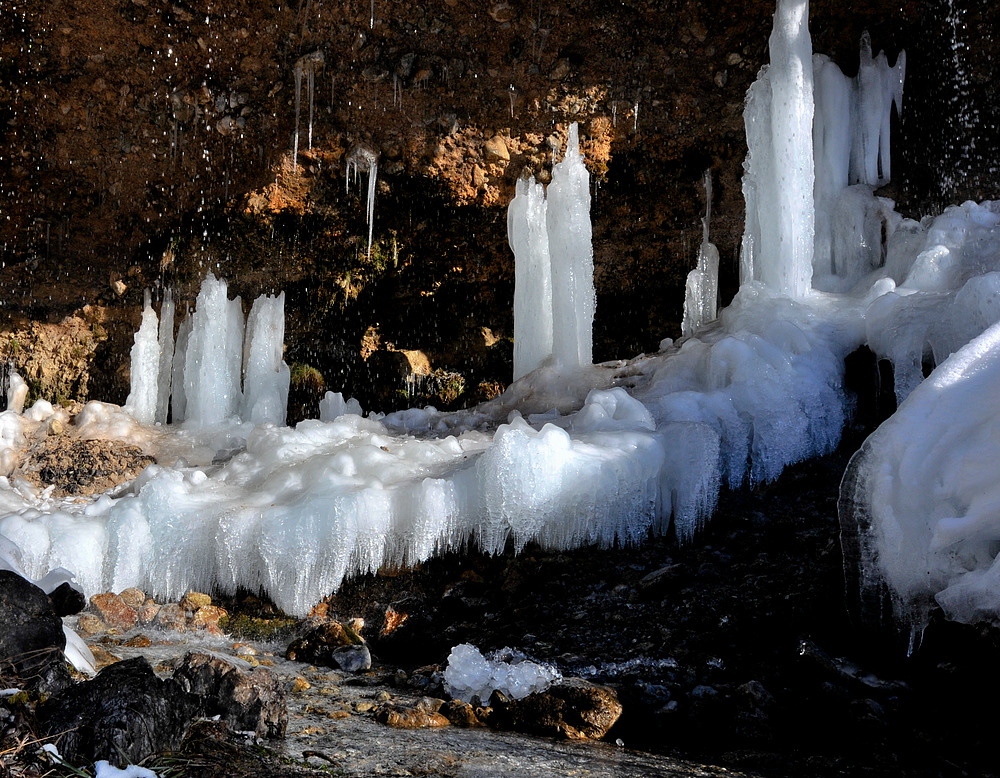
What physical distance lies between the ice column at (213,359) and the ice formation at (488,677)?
6681 mm

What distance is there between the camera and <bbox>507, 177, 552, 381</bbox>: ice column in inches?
373

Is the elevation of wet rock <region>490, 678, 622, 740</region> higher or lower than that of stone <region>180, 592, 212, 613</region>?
higher

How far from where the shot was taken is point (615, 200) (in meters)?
11.8

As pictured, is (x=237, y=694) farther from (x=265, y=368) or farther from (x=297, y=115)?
(x=297, y=115)

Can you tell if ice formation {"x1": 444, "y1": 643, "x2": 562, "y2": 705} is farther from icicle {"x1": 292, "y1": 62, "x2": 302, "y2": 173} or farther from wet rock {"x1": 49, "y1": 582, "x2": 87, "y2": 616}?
icicle {"x1": 292, "y1": 62, "x2": 302, "y2": 173}

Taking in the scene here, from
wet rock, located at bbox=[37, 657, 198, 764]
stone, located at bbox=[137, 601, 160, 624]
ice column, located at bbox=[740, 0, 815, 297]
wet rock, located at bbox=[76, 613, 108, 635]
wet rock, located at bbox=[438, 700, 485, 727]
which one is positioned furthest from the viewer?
ice column, located at bbox=[740, 0, 815, 297]

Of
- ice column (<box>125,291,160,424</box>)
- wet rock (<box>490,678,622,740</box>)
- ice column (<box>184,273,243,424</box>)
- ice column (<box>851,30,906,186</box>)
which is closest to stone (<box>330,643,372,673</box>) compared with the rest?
wet rock (<box>490,678,622,740</box>)

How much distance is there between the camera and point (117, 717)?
8.53 ft

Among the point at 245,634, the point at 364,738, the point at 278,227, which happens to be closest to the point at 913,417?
the point at 364,738

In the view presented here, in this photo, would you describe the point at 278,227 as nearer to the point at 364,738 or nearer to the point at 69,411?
the point at 69,411

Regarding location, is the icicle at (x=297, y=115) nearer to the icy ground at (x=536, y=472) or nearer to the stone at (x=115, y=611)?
the icy ground at (x=536, y=472)

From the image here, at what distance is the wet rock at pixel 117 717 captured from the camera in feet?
8.36

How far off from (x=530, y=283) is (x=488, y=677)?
229 inches

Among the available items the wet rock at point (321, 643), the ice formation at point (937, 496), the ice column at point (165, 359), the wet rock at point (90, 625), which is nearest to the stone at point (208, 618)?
the wet rock at point (90, 625)
